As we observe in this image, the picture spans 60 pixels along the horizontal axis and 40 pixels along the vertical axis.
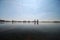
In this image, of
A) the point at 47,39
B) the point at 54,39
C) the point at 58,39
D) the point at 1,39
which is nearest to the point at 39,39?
the point at 47,39

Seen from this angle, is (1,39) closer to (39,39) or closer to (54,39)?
(39,39)

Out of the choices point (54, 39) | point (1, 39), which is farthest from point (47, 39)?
point (1, 39)

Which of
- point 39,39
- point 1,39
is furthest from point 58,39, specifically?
point 1,39

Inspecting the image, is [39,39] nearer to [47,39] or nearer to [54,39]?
[47,39]

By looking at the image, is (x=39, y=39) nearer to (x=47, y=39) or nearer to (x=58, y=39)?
(x=47, y=39)

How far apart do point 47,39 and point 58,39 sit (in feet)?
1.70

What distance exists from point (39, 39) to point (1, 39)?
1830 mm

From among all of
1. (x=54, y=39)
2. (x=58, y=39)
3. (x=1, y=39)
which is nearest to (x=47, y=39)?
(x=54, y=39)

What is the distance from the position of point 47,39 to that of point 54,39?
1.12 ft

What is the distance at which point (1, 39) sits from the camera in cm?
284

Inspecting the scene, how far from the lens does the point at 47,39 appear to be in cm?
289

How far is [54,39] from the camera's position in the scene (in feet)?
9.48

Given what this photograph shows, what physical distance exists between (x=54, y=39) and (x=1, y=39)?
2.56m

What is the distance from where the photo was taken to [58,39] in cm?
285
